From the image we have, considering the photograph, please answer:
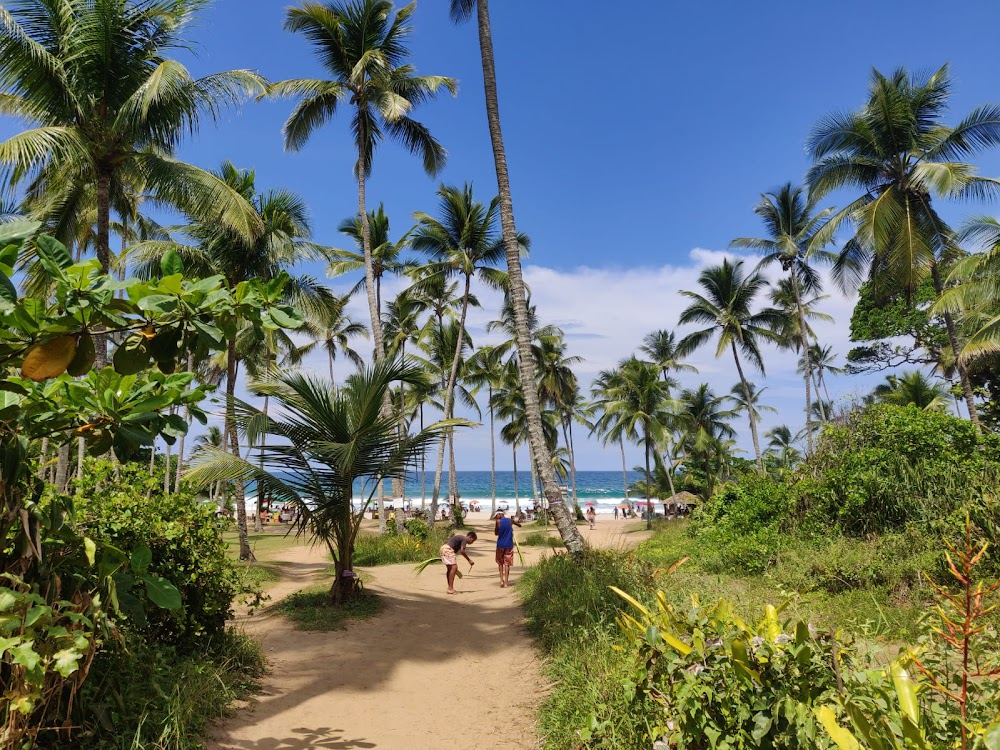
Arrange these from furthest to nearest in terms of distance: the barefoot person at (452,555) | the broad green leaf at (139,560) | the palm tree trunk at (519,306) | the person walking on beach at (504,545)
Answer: the person walking on beach at (504,545) < the barefoot person at (452,555) < the palm tree trunk at (519,306) < the broad green leaf at (139,560)

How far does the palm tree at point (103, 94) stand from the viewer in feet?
27.2

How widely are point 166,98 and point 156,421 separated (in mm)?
8941

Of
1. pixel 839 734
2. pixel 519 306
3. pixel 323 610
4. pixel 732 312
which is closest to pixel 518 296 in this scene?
Answer: pixel 519 306

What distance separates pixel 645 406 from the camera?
31.2 meters

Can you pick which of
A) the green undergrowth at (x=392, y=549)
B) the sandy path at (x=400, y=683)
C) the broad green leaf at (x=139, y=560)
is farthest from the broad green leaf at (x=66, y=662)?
the green undergrowth at (x=392, y=549)

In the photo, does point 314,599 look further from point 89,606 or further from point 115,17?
point 115,17

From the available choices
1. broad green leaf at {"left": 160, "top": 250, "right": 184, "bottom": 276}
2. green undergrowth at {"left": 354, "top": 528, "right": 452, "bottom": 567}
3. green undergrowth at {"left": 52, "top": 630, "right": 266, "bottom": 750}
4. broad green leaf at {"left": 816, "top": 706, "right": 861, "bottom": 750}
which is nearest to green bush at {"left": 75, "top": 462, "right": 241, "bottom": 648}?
green undergrowth at {"left": 52, "top": 630, "right": 266, "bottom": 750}

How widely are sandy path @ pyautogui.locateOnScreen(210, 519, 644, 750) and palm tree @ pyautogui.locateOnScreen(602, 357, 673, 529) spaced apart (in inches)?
934

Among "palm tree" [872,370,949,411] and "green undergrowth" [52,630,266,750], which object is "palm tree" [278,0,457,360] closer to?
"green undergrowth" [52,630,266,750]

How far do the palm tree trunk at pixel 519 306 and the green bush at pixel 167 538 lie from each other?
15.7 feet

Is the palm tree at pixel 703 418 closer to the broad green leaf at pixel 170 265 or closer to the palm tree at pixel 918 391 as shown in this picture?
the palm tree at pixel 918 391

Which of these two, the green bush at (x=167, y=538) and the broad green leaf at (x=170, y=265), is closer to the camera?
the broad green leaf at (x=170, y=265)

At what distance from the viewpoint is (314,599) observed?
27.5ft

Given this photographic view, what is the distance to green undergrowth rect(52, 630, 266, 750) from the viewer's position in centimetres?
323
